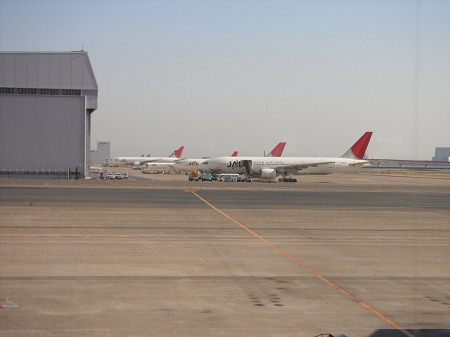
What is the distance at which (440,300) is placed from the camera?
17.2 meters

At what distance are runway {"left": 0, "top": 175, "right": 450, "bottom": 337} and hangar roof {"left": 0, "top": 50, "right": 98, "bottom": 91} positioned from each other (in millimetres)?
53625

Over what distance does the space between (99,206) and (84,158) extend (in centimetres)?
4960

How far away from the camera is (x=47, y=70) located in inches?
3526

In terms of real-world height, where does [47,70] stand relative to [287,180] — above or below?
above

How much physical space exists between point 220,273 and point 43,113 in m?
76.2

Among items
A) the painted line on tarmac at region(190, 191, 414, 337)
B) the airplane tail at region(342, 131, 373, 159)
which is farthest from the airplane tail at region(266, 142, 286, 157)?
the painted line on tarmac at region(190, 191, 414, 337)

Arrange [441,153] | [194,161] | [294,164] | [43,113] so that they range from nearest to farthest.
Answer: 1. [441,153]
2. [43,113]
3. [294,164]
4. [194,161]

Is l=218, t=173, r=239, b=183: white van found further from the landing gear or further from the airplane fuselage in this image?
the landing gear

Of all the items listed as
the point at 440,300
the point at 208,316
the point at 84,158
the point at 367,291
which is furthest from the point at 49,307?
the point at 84,158

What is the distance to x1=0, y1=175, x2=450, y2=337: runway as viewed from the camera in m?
14.5

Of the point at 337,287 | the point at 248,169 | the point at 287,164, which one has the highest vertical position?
the point at 287,164

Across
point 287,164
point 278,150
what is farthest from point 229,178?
point 278,150

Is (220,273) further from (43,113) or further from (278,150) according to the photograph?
(278,150)

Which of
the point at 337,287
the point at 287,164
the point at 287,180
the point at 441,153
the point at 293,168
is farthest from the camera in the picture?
the point at 287,164
